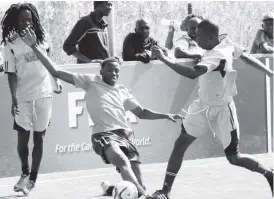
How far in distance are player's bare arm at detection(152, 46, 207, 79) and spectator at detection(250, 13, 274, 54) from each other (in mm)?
4809

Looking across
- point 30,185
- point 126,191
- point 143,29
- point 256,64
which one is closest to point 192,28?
point 143,29

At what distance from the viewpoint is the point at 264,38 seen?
13.1m

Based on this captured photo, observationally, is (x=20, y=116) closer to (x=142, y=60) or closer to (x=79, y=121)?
(x=79, y=121)

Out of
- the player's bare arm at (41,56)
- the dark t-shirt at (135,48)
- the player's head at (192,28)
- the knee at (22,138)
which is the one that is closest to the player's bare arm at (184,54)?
the player's head at (192,28)

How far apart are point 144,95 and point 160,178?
1.54 meters

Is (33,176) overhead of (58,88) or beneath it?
beneath

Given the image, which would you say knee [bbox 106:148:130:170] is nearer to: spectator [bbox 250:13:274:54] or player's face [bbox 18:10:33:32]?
player's face [bbox 18:10:33:32]

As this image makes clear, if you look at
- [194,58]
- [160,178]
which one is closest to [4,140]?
[160,178]

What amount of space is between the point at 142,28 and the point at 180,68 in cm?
369

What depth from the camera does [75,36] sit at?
11.1m

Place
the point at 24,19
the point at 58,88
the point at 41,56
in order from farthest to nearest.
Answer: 1. the point at 58,88
2. the point at 24,19
3. the point at 41,56

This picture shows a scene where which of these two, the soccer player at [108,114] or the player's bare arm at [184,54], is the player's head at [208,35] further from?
the player's bare arm at [184,54]

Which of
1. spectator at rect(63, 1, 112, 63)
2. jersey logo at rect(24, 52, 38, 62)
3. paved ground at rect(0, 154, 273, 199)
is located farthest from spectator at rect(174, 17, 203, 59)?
jersey logo at rect(24, 52, 38, 62)

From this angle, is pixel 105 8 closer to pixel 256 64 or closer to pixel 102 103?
pixel 102 103
